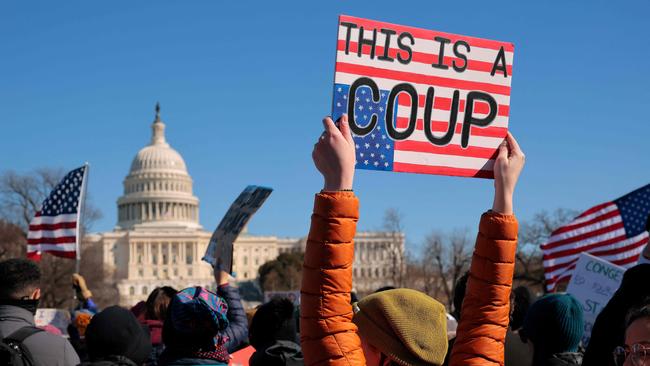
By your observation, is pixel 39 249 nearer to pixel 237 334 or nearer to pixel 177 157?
pixel 237 334

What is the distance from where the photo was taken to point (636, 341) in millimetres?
2123

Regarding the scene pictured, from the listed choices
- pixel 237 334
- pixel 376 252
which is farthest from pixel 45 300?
pixel 376 252

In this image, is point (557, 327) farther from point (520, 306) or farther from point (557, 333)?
point (520, 306)

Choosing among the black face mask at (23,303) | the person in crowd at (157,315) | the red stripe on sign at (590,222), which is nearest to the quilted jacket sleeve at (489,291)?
the black face mask at (23,303)

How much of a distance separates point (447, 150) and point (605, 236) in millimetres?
9015

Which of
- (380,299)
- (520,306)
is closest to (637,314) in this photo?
(380,299)

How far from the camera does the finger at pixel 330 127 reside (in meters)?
2.57

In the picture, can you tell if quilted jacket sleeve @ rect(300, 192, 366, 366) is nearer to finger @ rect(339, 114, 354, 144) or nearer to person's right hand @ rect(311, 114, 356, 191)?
person's right hand @ rect(311, 114, 356, 191)

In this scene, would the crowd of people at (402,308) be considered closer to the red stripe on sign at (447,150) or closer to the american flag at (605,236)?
the red stripe on sign at (447,150)

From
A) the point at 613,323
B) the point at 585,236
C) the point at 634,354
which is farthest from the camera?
the point at 585,236

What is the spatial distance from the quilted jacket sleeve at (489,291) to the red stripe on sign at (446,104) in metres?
0.61

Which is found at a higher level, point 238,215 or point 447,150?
point 447,150

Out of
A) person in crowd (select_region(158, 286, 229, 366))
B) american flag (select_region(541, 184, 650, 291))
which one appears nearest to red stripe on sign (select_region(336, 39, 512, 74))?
person in crowd (select_region(158, 286, 229, 366))

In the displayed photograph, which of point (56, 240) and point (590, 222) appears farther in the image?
point (56, 240)
